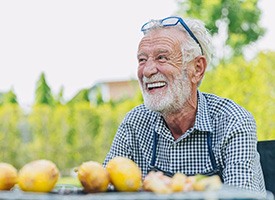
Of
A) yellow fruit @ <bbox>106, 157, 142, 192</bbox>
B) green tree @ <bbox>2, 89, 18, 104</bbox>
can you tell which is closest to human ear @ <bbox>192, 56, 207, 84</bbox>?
yellow fruit @ <bbox>106, 157, 142, 192</bbox>

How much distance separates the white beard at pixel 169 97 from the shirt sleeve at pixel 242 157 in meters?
0.25

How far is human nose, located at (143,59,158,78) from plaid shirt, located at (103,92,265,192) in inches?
9.2

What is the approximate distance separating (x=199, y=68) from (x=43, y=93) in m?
17.1

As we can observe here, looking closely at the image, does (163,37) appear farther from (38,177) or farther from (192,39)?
(38,177)

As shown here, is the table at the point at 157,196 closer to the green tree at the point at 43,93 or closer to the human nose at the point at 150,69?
the human nose at the point at 150,69

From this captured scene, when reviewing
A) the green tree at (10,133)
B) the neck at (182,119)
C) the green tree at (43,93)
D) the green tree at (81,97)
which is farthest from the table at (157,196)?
the green tree at (43,93)

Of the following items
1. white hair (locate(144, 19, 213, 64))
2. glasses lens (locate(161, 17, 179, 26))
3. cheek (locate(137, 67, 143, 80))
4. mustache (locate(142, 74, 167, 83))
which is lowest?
mustache (locate(142, 74, 167, 83))

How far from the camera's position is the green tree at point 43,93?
18953 mm

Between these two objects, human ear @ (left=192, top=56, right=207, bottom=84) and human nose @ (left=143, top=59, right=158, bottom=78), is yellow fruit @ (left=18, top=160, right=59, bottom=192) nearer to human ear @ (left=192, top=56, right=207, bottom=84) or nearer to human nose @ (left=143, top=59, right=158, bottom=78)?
human nose @ (left=143, top=59, right=158, bottom=78)

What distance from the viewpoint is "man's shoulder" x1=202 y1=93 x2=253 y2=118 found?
7.34ft

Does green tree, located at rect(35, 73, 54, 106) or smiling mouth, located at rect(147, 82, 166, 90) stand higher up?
smiling mouth, located at rect(147, 82, 166, 90)

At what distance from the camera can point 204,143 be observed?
2283 mm

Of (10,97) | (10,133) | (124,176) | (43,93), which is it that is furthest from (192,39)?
(43,93)

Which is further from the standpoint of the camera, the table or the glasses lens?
the glasses lens
